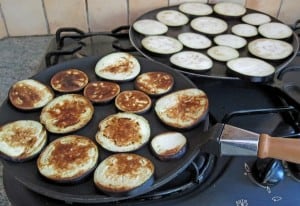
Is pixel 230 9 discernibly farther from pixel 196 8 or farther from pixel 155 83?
pixel 155 83

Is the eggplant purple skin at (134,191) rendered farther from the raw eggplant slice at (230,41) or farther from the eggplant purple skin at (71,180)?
the raw eggplant slice at (230,41)

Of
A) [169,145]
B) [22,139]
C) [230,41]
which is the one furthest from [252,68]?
[22,139]

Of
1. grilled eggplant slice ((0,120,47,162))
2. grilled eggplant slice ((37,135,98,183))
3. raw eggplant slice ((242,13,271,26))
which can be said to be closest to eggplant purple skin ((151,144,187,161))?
grilled eggplant slice ((37,135,98,183))

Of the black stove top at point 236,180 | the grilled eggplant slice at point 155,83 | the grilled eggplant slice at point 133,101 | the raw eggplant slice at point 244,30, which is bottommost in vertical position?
Answer: the black stove top at point 236,180

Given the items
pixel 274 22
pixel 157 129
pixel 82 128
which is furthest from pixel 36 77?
pixel 274 22

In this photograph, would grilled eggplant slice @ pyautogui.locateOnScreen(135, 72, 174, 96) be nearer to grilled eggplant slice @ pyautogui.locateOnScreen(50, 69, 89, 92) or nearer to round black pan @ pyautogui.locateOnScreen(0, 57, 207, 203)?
round black pan @ pyautogui.locateOnScreen(0, 57, 207, 203)

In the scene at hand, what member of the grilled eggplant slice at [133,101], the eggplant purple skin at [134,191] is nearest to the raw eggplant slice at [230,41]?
the grilled eggplant slice at [133,101]
